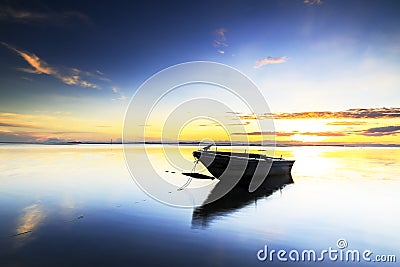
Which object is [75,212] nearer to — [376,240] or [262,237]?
[262,237]

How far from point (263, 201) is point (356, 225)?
6.36 m

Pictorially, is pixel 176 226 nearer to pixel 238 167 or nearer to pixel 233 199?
pixel 233 199

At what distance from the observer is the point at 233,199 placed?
19.3 metres

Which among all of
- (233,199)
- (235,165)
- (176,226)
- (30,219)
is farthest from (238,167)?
(30,219)

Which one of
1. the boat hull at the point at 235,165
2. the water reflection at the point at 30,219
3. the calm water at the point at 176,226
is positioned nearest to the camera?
the calm water at the point at 176,226

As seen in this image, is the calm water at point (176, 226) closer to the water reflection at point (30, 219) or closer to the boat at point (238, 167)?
the water reflection at point (30, 219)

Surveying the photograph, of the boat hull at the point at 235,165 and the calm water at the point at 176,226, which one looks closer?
the calm water at the point at 176,226

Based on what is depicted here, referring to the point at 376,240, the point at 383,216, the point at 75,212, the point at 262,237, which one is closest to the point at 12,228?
the point at 75,212

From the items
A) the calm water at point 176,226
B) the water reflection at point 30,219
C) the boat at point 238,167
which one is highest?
the boat at point 238,167

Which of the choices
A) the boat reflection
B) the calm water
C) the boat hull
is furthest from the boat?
the calm water

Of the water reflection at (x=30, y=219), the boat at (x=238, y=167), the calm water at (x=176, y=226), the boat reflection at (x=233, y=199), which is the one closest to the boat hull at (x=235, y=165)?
the boat at (x=238, y=167)

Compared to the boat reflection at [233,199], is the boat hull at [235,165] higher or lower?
higher

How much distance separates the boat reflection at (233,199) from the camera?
45.9 ft

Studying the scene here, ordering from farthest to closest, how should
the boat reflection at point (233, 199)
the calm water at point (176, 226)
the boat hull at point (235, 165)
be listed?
the boat hull at point (235, 165) → the boat reflection at point (233, 199) → the calm water at point (176, 226)
